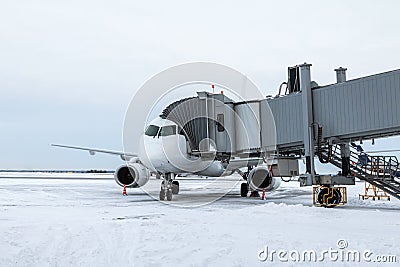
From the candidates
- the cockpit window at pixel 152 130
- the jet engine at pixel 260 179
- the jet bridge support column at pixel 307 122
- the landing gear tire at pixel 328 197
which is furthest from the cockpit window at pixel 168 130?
the landing gear tire at pixel 328 197

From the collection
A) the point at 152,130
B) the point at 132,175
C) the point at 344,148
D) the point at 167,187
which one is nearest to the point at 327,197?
the point at 344,148

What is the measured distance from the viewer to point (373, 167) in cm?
1467

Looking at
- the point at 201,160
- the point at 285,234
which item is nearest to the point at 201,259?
the point at 285,234

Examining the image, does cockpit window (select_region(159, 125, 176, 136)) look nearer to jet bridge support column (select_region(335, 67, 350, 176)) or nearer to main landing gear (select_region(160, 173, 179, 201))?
main landing gear (select_region(160, 173, 179, 201))

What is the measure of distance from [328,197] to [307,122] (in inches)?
106

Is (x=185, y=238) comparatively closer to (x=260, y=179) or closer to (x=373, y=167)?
(x=373, y=167)

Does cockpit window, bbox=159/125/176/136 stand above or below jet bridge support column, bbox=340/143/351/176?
above

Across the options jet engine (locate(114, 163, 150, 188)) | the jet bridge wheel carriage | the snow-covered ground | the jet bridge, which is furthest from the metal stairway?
jet engine (locate(114, 163, 150, 188))

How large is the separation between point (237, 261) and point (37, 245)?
3201 mm

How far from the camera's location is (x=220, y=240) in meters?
6.80

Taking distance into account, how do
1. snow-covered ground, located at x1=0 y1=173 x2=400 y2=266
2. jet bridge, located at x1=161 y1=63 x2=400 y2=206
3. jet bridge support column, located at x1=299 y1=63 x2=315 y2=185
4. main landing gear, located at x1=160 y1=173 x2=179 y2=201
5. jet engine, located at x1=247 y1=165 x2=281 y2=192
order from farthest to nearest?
jet engine, located at x1=247 y1=165 x2=281 y2=192, main landing gear, located at x1=160 y1=173 x2=179 y2=201, jet bridge support column, located at x1=299 y1=63 x2=315 y2=185, jet bridge, located at x1=161 y1=63 x2=400 y2=206, snow-covered ground, located at x1=0 y1=173 x2=400 y2=266

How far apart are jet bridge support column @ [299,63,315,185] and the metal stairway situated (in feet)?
3.30

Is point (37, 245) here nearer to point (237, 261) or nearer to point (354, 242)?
point (237, 261)

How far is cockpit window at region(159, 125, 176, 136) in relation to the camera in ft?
51.5
